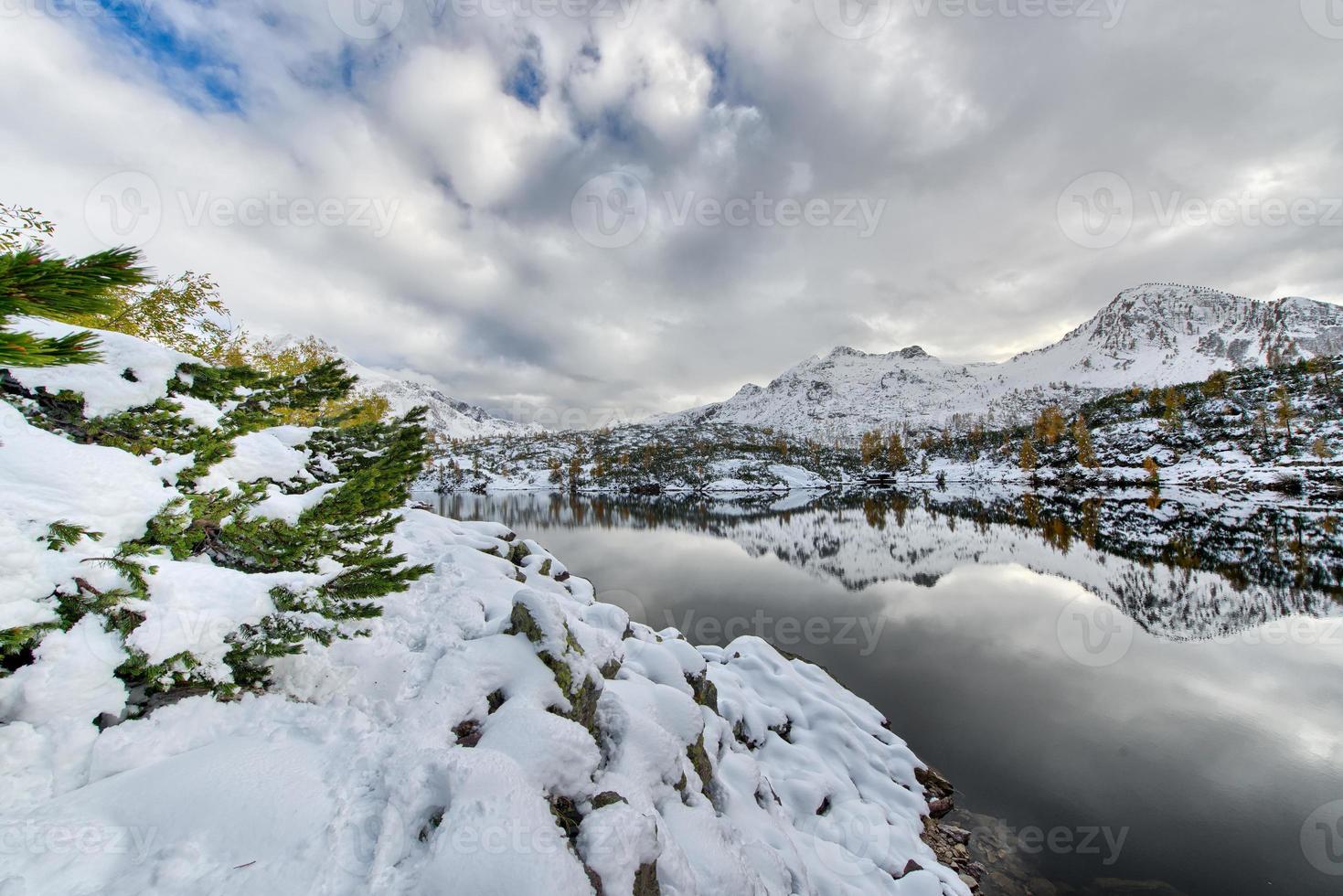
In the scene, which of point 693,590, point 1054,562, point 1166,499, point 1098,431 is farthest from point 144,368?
point 1098,431

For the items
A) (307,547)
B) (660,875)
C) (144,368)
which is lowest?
(660,875)

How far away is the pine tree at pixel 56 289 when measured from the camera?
7.97 ft

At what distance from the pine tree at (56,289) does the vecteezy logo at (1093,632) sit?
31.5m

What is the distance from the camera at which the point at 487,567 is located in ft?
43.4

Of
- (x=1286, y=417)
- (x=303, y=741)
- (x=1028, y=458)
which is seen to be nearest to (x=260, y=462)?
(x=303, y=741)

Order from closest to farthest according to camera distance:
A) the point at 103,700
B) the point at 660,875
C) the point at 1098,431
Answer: the point at 103,700 < the point at 660,875 < the point at 1098,431

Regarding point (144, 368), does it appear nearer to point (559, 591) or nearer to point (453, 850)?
point (453, 850)

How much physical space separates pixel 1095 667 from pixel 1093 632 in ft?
18.4

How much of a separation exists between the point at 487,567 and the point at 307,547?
7050mm

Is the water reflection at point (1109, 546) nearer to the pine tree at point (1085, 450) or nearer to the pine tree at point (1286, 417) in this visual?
the pine tree at point (1085, 450)

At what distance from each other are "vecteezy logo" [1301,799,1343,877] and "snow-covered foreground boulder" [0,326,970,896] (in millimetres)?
9714

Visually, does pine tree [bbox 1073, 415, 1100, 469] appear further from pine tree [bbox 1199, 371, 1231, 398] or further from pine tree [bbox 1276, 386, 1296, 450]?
pine tree [bbox 1199, 371, 1231, 398]

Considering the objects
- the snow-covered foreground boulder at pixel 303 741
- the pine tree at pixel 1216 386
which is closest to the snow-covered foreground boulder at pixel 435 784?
the snow-covered foreground boulder at pixel 303 741

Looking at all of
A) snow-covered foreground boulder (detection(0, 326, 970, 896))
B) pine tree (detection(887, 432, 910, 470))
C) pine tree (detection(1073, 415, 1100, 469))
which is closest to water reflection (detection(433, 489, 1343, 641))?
snow-covered foreground boulder (detection(0, 326, 970, 896))
